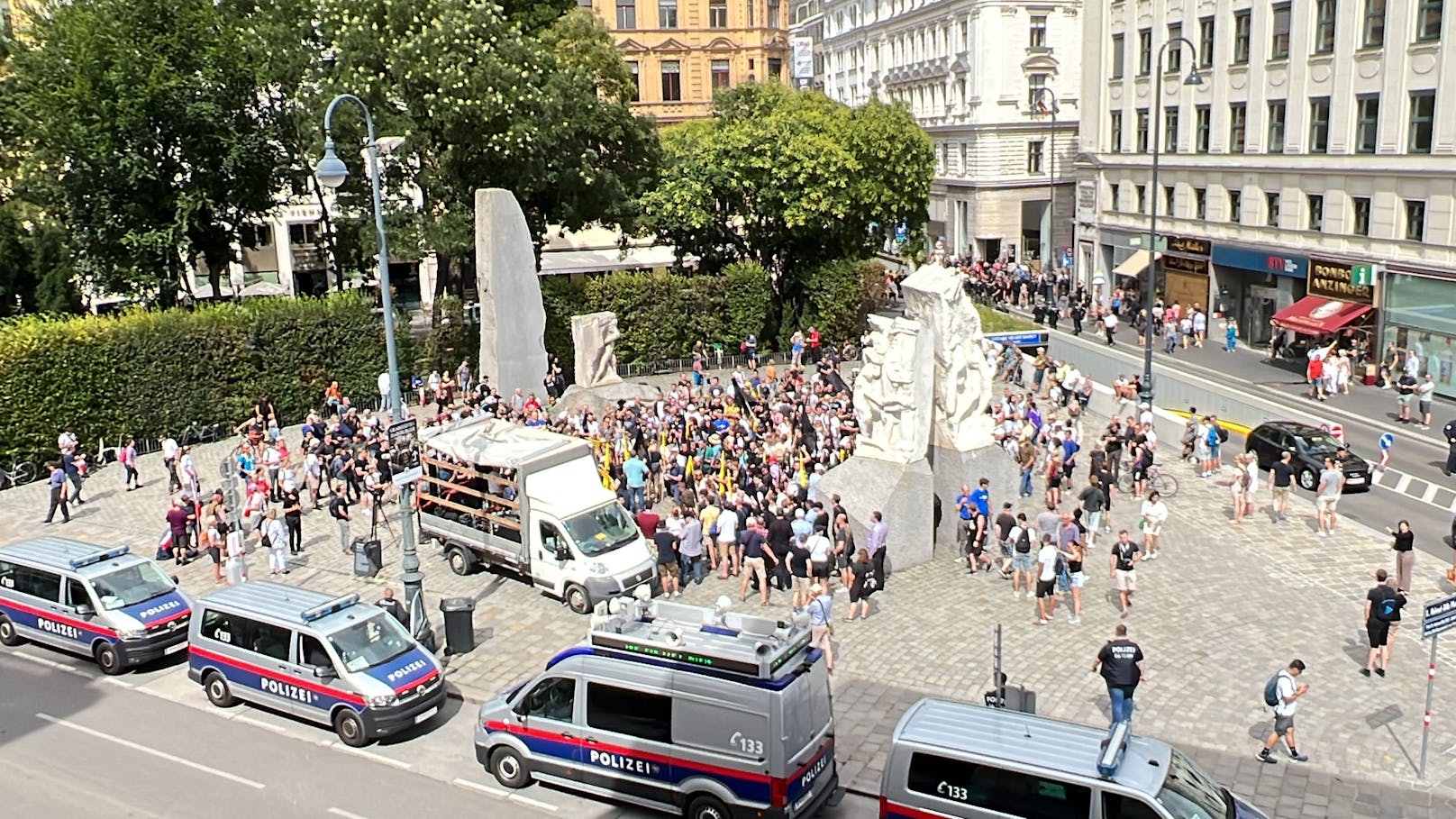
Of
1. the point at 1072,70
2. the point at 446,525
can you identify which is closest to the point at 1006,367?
the point at 446,525

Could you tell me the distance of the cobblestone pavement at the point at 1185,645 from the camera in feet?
49.2

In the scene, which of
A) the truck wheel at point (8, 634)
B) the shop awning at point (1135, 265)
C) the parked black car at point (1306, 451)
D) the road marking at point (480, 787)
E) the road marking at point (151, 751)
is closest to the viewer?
the road marking at point (480, 787)

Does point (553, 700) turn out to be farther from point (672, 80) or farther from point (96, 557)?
point (672, 80)

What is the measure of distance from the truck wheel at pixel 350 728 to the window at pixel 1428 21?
1412 inches

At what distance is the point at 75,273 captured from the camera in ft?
133

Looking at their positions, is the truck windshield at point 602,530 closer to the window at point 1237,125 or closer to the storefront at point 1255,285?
the storefront at point 1255,285

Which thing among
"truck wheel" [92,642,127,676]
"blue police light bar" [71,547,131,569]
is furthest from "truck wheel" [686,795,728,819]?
"blue police light bar" [71,547,131,569]

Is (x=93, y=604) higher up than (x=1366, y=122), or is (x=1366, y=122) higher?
(x=1366, y=122)

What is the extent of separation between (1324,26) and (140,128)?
3754 cm

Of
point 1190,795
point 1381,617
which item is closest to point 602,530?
point 1190,795

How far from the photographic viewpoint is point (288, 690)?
16.6 meters

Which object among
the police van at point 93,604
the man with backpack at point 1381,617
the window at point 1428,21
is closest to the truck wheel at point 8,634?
the police van at point 93,604

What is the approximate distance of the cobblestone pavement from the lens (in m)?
15.0

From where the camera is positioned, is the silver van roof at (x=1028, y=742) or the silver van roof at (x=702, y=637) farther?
the silver van roof at (x=702, y=637)
